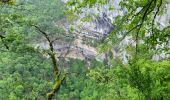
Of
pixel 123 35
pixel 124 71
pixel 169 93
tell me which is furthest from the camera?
pixel 169 93

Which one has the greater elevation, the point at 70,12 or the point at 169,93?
the point at 70,12

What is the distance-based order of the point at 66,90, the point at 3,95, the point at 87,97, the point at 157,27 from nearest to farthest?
1. the point at 157,27
2. the point at 3,95
3. the point at 87,97
4. the point at 66,90

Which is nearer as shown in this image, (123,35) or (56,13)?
(123,35)

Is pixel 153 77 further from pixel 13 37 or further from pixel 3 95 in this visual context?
pixel 3 95

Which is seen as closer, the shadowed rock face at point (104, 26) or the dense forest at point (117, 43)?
the dense forest at point (117, 43)

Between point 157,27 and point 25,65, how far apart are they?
1822 inches

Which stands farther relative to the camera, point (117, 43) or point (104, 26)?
point (104, 26)

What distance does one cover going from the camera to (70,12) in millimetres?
4898

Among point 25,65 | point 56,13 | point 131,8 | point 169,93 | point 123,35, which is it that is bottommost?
point 169,93

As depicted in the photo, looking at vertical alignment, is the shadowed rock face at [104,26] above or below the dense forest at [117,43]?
above

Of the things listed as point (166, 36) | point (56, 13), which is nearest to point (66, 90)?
point (56, 13)

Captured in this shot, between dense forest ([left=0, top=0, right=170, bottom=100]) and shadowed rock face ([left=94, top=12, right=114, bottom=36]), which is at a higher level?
shadowed rock face ([left=94, top=12, right=114, bottom=36])

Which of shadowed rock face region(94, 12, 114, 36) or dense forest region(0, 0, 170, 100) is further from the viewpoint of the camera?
shadowed rock face region(94, 12, 114, 36)

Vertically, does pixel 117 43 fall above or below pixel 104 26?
below
